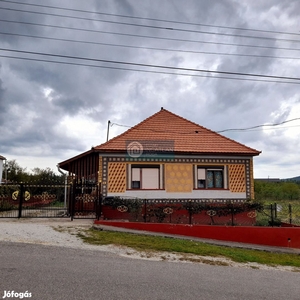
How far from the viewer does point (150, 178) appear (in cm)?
1571

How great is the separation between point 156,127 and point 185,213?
5617 millimetres

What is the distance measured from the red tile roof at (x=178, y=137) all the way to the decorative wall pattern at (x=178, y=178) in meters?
0.82

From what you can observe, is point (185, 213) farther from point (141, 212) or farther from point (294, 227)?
point (294, 227)

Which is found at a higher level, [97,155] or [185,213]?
[97,155]

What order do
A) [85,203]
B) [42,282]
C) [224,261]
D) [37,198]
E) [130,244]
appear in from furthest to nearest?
[85,203] < [37,198] < [130,244] < [224,261] < [42,282]

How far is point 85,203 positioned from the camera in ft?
44.8

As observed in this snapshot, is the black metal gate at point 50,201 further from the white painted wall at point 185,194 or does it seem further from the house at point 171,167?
the white painted wall at point 185,194

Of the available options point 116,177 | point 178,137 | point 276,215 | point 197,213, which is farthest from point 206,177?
point 116,177

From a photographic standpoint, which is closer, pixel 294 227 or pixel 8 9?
pixel 8 9

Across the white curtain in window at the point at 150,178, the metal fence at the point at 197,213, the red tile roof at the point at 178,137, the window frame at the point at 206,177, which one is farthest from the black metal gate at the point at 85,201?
the window frame at the point at 206,177

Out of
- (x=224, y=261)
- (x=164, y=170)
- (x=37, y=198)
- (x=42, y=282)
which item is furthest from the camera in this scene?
(x=164, y=170)

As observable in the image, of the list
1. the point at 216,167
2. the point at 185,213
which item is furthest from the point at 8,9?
the point at 216,167

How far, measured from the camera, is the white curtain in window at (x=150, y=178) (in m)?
15.6

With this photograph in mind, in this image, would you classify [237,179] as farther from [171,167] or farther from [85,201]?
[85,201]
